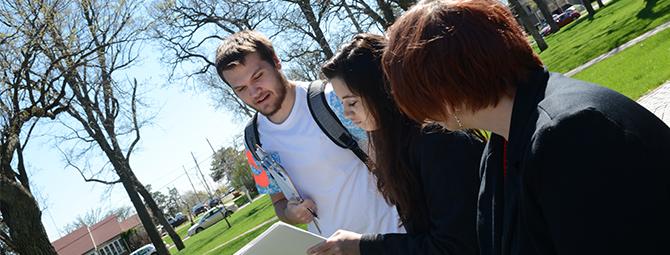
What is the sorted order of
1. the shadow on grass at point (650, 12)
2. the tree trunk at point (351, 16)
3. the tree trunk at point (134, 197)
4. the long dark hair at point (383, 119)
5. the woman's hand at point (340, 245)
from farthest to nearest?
the tree trunk at point (134, 197) < the tree trunk at point (351, 16) < the shadow on grass at point (650, 12) < the woman's hand at point (340, 245) < the long dark hair at point (383, 119)

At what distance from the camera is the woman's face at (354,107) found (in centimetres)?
223

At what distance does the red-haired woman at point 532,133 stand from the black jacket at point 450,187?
0.56ft

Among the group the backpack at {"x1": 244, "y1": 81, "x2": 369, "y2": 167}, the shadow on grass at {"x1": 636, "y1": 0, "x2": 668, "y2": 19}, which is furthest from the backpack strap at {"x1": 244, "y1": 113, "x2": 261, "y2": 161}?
the shadow on grass at {"x1": 636, "y1": 0, "x2": 668, "y2": 19}

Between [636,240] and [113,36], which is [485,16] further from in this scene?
[113,36]

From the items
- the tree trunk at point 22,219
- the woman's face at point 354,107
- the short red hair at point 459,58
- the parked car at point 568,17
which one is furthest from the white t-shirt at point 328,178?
the parked car at point 568,17

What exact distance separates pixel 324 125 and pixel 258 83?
45cm

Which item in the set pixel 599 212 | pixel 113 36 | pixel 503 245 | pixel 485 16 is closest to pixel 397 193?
pixel 503 245

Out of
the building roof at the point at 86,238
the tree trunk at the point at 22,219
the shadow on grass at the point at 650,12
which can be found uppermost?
the building roof at the point at 86,238

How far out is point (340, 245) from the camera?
223cm

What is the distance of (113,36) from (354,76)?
14.1m

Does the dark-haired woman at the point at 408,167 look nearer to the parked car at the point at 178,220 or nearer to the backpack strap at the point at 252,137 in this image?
the backpack strap at the point at 252,137

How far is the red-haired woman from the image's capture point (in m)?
1.12

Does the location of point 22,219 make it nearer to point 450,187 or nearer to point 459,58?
point 450,187

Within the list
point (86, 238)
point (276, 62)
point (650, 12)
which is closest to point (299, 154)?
point (276, 62)
